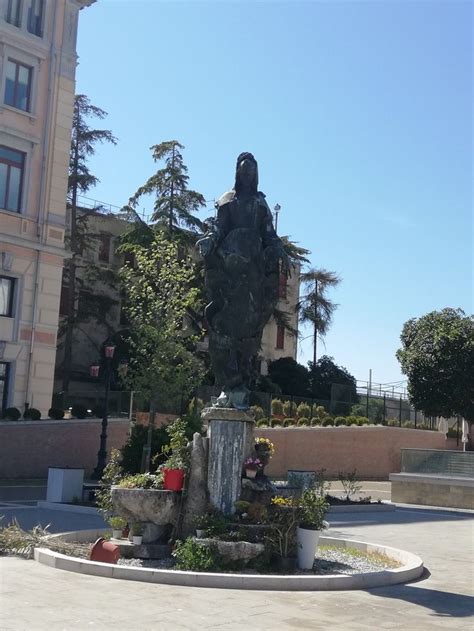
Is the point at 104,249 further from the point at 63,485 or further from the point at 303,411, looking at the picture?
the point at 63,485

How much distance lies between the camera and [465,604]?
30.2 ft

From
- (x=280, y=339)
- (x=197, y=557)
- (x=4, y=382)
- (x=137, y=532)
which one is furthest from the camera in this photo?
(x=280, y=339)

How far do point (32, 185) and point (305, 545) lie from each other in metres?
A: 24.0

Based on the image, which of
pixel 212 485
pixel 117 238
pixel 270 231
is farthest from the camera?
pixel 117 238

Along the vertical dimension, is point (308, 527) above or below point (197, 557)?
above

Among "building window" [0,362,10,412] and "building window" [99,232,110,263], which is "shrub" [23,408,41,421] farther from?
"building window" [99,232,110,263]

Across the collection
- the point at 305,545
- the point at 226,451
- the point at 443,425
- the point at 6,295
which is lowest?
the point at 305,545

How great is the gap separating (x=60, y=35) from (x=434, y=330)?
66.2 ft

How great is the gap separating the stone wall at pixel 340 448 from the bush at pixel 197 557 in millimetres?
21868

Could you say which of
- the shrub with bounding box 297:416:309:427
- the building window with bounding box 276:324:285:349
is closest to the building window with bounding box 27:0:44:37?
the shrub with bounding box 297:416:309:427

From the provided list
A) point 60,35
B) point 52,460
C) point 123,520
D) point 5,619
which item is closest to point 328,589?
point 123,520

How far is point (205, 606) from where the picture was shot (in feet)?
26.7

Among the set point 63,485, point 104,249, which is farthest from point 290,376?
point 63,485

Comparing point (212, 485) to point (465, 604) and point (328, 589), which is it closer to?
point (328, 589)
